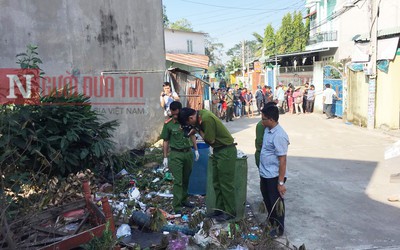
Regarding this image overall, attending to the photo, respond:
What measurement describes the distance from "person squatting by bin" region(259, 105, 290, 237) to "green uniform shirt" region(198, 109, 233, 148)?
565 millimetres

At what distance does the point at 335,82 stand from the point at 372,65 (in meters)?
4.22

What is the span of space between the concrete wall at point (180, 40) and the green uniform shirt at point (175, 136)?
84.4ft

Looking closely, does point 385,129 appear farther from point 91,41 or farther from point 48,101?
point 48,101

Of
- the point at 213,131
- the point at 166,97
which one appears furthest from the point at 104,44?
the point at 213,131

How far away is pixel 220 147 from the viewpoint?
14.6ft

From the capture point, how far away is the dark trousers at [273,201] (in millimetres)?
4000

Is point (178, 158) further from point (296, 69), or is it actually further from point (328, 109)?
point (296, 69)

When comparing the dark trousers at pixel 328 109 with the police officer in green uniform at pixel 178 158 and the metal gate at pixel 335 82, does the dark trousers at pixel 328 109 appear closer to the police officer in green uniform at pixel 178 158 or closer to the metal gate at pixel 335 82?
the metal gate at pixel 335 82

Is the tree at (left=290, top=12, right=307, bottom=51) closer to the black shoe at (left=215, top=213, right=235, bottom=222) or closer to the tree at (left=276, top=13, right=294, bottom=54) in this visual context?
the tree at (left=276, top=13, right=294, bottom=54)

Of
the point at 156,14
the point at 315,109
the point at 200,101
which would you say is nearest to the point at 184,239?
the point at 156,14

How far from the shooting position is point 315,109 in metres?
17.0

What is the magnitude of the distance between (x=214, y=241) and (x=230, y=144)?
1211 mm

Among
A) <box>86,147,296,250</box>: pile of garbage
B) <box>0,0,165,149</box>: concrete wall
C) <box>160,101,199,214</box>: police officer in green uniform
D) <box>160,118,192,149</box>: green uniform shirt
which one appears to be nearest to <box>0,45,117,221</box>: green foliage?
<box>86,147,296,250</box>: pile of garbage

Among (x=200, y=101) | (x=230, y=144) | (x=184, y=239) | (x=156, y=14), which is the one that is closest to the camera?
(x=184, y=239)
